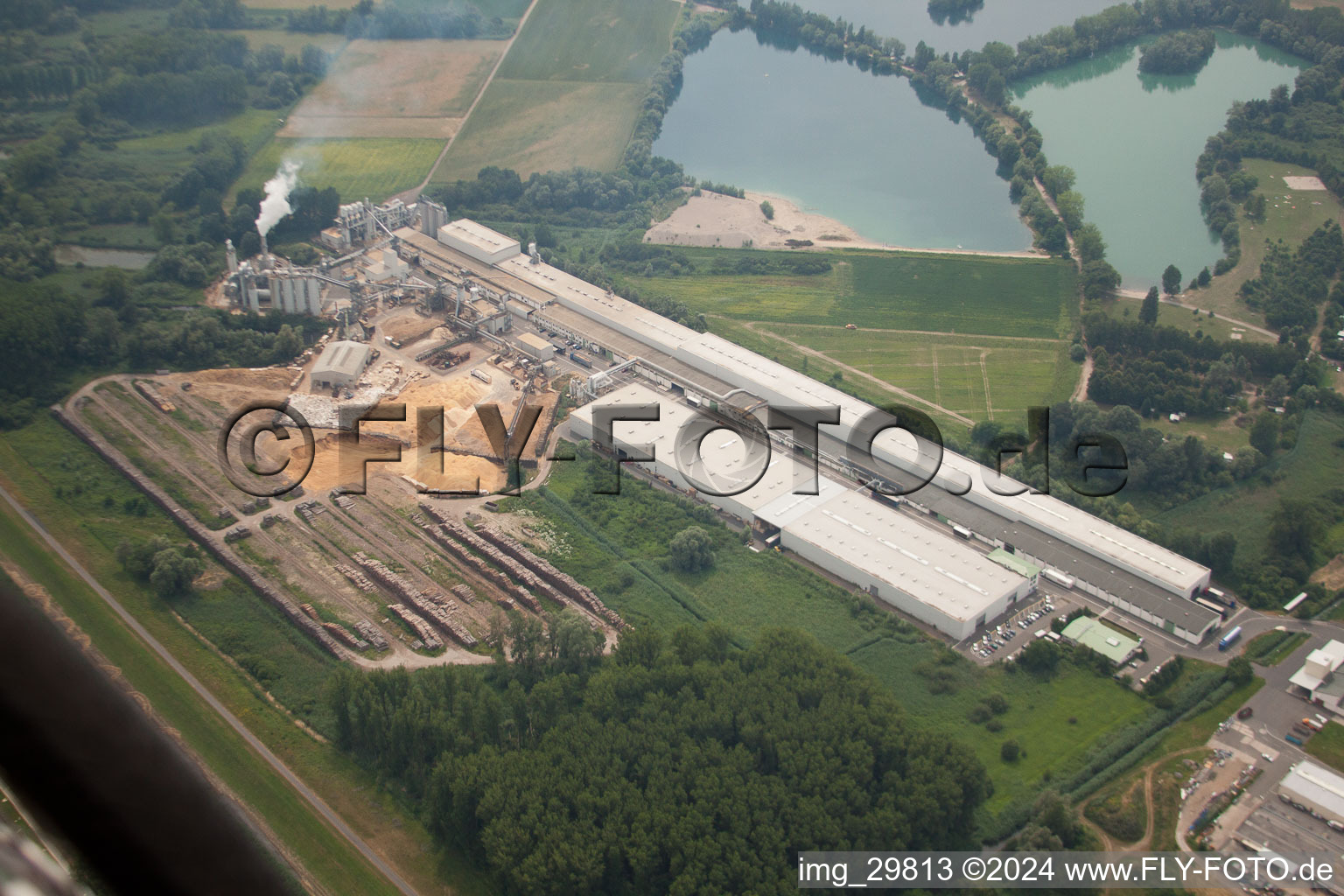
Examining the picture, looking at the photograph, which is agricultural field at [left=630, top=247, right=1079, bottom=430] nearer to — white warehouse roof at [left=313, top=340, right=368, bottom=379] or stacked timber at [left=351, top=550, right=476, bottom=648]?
white warehouse roof at [left=313, top=340, right=368, bottom=379]

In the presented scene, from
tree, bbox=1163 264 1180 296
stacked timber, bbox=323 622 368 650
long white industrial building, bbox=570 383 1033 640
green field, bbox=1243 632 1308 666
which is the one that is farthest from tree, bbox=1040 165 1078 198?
stacked timber, bbox=323 622 368 650

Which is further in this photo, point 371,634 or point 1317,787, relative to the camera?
point 371,634

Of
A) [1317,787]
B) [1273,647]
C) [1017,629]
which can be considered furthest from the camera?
[1017,629]

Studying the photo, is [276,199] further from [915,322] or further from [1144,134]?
[1144,134]

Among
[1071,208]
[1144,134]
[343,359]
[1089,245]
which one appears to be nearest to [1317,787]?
[1089,245]

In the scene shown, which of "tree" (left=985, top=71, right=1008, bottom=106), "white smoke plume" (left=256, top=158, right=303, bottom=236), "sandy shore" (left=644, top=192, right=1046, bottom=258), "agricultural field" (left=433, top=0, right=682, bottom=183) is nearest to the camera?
"white smoke plume" (left=256, top=158, right=303, bottom=236)

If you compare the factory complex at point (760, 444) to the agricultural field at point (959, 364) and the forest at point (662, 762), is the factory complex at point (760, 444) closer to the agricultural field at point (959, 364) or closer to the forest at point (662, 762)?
the agricultural field at point (959, 364)

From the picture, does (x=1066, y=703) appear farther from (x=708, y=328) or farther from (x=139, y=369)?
(x=139, y=369)
